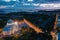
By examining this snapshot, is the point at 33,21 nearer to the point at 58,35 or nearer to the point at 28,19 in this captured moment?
the point at 28,19

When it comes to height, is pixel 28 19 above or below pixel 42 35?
above

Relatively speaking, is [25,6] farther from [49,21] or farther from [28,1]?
[49,21]

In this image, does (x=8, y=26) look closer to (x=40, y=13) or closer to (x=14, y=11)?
(x=14, y=11)

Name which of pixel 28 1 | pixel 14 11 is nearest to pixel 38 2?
pixel 28 1

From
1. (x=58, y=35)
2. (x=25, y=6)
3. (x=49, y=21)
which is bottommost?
(x=58, y=35)

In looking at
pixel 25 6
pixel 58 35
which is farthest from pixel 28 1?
pixel 58 35

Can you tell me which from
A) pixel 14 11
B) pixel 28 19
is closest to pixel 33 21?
pixel 28 19

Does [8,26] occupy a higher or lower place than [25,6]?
lower
